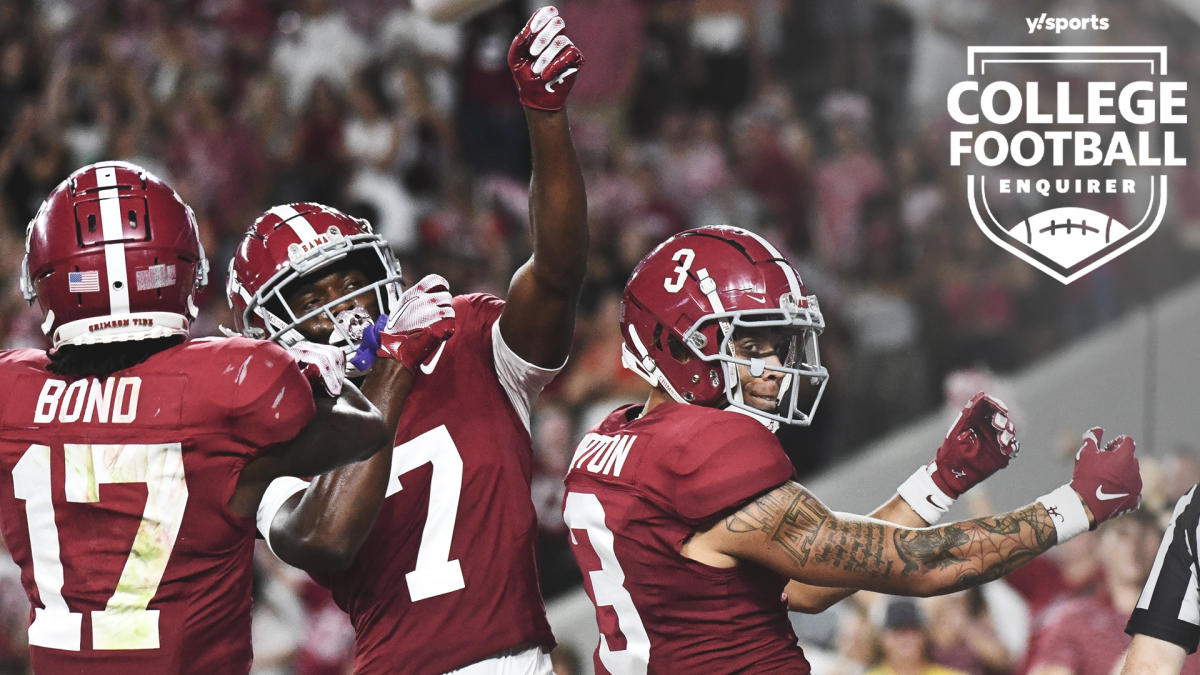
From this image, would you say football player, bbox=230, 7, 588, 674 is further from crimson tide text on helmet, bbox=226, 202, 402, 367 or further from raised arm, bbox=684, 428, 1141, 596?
raised arm, bbox=684, 428, 1141, 596

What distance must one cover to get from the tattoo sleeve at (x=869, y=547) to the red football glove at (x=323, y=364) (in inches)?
33.2

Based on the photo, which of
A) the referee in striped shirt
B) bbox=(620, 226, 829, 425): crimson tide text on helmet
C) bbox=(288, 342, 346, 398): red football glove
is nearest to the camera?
bbox=(288, 342, 346, 398): red football glove

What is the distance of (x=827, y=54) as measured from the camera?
602 cm

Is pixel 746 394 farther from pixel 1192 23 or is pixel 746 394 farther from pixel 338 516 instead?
pixel 1192 23

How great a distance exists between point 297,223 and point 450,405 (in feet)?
1.94

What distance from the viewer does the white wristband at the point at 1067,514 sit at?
277 centimetres

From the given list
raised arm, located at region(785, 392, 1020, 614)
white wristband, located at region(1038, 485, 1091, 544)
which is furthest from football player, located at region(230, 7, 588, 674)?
white wristband, located at region(1038, 485, 1091, 544)

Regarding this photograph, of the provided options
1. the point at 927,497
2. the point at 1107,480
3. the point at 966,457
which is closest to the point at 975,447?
the point at 966,457

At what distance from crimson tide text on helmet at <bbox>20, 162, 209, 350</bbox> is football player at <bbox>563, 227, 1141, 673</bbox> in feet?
3.07

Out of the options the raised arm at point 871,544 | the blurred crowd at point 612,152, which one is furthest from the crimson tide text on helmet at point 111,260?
the blurred crowd at point 612,152

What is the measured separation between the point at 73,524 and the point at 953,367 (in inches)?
143

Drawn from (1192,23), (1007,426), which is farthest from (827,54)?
(1007,426)

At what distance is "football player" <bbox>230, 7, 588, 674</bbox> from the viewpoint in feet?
9.75

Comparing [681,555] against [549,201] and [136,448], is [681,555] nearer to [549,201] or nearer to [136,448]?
[549,201]
